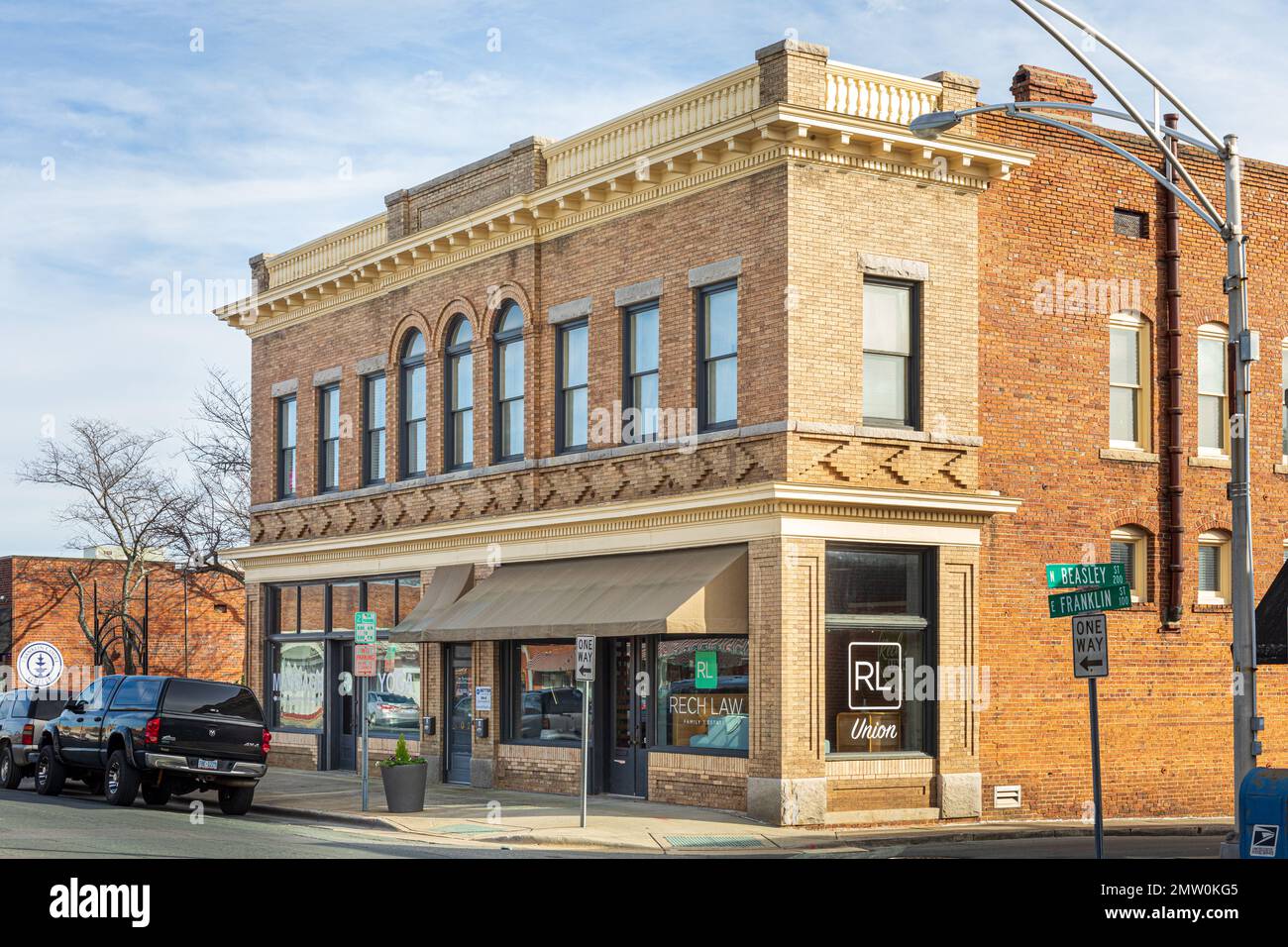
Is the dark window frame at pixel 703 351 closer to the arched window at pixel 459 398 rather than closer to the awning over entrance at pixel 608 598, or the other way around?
the awning over entrance at pixel 608 598

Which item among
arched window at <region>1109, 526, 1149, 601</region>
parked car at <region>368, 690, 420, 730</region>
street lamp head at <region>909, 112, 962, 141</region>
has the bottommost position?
parked car at <region>368, 690, 420, 730</region>

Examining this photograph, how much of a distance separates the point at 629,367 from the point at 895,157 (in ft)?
16.9

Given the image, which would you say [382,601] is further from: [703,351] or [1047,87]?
[1047,87]

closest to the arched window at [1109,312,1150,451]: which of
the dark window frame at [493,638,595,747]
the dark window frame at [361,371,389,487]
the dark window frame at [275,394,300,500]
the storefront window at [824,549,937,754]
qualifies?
the storefront window at [824,549,937,754]

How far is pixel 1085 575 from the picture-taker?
1856 centimetres

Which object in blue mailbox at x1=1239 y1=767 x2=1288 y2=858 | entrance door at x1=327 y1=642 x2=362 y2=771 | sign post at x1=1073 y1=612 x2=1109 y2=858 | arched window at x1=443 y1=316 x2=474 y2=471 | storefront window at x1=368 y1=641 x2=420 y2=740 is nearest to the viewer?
blue mailbox at x1=1239 y1=767 x2=1288 y2=858

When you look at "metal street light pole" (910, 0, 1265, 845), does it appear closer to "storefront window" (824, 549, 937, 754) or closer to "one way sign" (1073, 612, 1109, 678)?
"one way sign" (1073, 612, 1109, 678)

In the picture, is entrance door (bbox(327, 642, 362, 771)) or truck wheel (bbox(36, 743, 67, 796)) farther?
entrance door (bbox(327, 642, 362, 771))

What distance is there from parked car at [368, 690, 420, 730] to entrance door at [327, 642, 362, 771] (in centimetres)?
107

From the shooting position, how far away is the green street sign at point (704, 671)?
2362 centimetres

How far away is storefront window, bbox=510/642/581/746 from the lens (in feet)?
85.9

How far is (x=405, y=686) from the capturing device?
3038cm

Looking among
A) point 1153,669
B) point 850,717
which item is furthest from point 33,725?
point 1153,669
